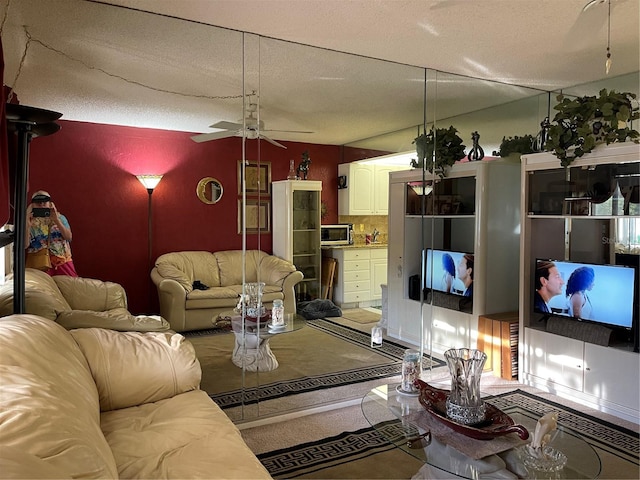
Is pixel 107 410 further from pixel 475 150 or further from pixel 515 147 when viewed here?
pixel 515 147

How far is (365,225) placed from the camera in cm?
364

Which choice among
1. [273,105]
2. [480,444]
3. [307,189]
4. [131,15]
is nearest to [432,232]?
[307,189]

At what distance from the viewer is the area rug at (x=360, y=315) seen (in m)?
3.57

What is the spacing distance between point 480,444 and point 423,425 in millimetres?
263

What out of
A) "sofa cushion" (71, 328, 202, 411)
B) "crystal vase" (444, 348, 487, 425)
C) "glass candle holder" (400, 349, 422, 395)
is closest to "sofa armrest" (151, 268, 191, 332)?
"sofa cushion" (71, 328, 202, 411)

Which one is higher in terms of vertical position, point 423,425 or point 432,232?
point 432,232

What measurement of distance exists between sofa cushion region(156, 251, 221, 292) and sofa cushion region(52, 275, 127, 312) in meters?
0.27

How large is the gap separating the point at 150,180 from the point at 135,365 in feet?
3.76

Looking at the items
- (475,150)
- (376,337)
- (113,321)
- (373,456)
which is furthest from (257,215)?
(475,150)

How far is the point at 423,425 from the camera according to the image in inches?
79.9

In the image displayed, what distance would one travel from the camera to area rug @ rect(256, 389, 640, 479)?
242 cm

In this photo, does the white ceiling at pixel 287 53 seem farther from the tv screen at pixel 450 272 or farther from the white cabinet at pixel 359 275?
the tv screen at pixel 450 272

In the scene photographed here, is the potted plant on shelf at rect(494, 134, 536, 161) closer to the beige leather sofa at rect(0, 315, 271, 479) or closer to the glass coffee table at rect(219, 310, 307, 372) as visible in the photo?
the glass coffee table at rect(219, 310, 307, 372)

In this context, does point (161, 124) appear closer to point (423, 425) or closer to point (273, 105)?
point (273, 105)
